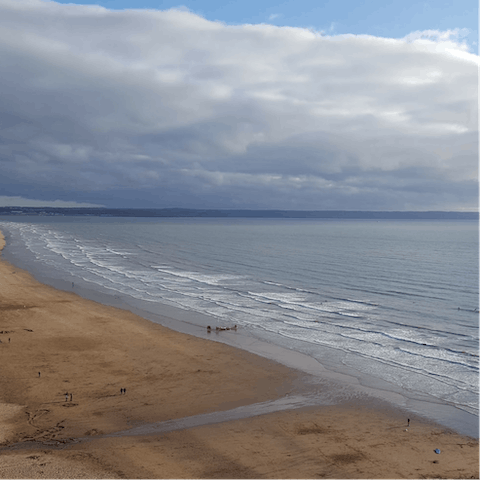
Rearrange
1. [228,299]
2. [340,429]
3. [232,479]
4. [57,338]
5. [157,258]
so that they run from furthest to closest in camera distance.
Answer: [157,258] → [228,299] → [57,338] → [340,429] → [232,479]

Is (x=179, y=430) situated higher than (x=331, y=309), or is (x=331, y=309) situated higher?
(x=331, y=309)

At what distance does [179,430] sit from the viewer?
645 inches

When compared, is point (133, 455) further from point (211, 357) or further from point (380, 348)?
point (380, 348)

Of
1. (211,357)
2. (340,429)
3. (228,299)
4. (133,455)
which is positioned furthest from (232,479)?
(228,299)

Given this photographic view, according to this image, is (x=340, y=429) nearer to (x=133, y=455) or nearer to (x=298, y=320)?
(x=133, y=455)

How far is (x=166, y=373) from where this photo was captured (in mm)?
22250

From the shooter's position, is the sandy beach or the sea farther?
the sea

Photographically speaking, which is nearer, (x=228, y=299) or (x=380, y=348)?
(x=380, y=348)

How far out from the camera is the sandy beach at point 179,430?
13797 millimetres

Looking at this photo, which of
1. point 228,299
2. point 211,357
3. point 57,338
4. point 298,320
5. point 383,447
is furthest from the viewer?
point 228,299

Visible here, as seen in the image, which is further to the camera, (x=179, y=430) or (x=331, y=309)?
(x=331, y=309)

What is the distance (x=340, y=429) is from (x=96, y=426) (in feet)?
29.0

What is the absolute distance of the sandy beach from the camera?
13.8m

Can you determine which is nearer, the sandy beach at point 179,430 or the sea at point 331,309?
the sandy beach at point 179,430
